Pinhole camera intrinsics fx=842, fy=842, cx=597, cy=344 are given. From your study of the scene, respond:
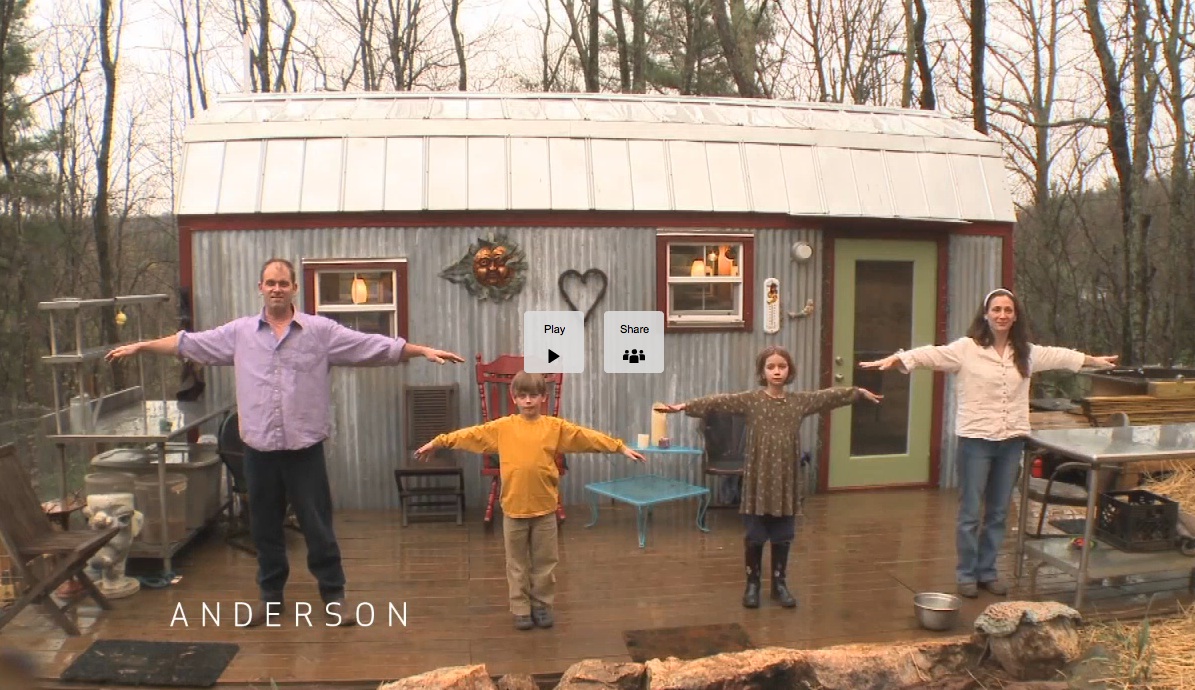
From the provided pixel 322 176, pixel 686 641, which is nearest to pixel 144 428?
pixel 322 176

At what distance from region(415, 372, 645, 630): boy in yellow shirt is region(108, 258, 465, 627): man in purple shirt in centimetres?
41

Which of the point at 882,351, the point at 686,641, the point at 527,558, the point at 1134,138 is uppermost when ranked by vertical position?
the point at 1134,138

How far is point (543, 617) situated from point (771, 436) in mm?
1496

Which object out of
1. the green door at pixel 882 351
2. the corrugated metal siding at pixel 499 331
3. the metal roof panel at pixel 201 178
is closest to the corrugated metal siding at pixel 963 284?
the green door at pixel 882 351

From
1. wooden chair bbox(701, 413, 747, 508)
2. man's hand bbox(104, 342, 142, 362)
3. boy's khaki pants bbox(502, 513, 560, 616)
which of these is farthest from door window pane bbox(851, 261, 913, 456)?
man's hand bbox(104, 342, 142, 362)

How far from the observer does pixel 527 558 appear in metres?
4.30

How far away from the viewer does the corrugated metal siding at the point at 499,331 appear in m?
6.10

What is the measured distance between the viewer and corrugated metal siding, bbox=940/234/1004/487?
6793mm

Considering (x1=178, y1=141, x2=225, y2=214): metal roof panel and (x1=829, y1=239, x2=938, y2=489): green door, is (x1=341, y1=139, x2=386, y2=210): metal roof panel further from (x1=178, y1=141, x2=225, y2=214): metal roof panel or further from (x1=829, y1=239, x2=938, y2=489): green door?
(x1=829, y1=239, x2=938, y2=489): green door

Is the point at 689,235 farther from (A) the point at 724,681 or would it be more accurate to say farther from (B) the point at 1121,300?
(B) the point at 1121,300

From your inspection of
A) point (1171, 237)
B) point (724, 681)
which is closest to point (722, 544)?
point (724, 681)

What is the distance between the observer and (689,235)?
6.33 metres

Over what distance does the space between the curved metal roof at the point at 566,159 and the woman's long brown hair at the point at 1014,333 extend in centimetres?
204

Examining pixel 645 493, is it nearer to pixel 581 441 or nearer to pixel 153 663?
pixel 581 441
